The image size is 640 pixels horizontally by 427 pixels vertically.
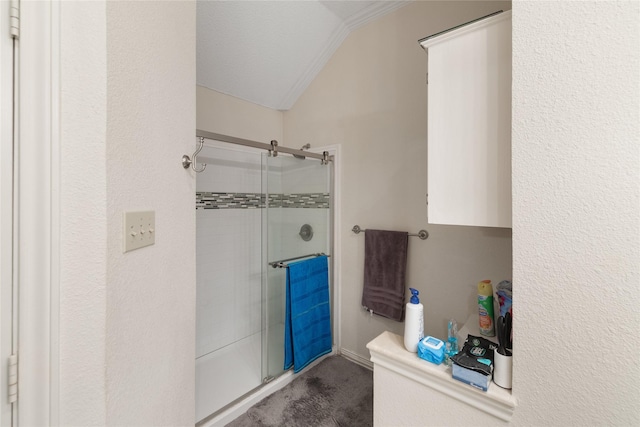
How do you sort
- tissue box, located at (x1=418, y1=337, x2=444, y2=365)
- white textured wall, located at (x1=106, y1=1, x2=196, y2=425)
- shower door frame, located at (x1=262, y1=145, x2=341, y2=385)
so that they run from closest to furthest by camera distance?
white textured wall, located at (x1=106, y1=1, x2=196, y2=425)
tissue box, located at (x1=418, y1=337, x2=444, y2=365)
shower door frame, located at (x1=262, y1=145, x2=341, y2=385)

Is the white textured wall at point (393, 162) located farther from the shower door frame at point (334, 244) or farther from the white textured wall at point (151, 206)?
the white textured wall at point (151, 206)

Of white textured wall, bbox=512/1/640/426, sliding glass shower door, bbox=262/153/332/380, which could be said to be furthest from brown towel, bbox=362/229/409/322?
white textured wall, bbox=512/1/640/426

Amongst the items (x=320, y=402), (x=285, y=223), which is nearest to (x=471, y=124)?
(x=285, y=223)

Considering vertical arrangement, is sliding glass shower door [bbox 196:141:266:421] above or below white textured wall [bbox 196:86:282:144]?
below

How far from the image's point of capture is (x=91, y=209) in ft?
2.36

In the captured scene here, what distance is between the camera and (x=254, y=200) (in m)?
2.41

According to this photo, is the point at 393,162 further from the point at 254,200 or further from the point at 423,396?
the point at 423,396

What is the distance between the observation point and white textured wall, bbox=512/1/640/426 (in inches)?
24.9

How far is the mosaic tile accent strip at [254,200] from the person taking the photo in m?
2.02

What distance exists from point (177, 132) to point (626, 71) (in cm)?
128

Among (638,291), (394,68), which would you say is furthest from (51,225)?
(394,68)

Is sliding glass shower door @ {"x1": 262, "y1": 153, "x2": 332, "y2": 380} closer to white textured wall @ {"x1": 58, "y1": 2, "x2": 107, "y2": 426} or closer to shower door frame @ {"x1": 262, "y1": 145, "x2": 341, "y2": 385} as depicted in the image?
shower door frame @ {"x1": 262, "y1": 145, "x2": 341, "y2": 385}

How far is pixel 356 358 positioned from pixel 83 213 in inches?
77.9

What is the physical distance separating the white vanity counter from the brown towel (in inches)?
30.3
